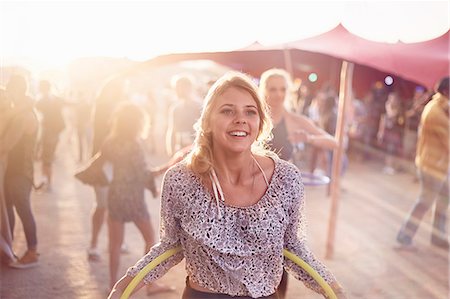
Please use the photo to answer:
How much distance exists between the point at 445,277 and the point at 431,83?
247 centimetres

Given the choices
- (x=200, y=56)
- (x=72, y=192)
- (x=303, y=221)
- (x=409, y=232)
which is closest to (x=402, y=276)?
(x=409, y=232)

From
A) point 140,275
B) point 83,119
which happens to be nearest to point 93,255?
point 140,275

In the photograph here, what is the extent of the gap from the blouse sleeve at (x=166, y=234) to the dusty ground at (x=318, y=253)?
105 inches

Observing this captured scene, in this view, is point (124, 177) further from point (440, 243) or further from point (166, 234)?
point (440, 243)

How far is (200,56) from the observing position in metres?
6.58

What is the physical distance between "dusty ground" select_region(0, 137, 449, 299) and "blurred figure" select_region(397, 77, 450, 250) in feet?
0.80

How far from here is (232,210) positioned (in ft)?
7.39

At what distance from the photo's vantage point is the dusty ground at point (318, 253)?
5.19 meters

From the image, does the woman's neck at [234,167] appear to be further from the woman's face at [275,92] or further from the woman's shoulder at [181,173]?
the woman's face at [275,92]

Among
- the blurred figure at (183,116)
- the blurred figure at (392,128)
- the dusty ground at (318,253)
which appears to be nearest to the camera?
the dusty ground at (318,253)

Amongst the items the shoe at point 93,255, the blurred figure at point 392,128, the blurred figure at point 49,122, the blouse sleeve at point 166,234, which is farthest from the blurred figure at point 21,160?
the blurred figure at point 392,128

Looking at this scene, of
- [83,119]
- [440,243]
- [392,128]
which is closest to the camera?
[440,243]

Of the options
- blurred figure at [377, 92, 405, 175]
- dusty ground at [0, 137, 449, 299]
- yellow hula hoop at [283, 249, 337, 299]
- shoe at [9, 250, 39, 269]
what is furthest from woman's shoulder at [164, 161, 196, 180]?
blurred figure at [377, 92, 405, 175]

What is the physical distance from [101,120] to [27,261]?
1606 millimetres
